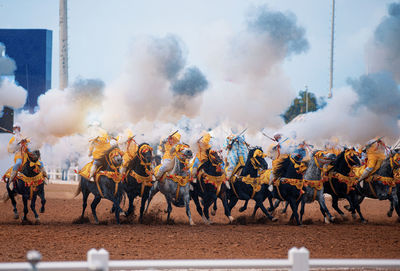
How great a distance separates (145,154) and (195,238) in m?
3.85

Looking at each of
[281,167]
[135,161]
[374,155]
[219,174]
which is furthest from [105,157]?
[374,155]

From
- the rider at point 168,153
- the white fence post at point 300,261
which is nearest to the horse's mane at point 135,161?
the rider at point 168,153

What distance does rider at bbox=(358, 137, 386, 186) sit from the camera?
17.3 m

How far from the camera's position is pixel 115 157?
1585 cm

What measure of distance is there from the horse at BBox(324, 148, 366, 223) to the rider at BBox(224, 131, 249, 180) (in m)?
2.70

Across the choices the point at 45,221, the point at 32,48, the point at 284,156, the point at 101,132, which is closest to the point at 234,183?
the point at 284,156

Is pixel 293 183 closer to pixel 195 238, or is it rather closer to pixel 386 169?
pixel 386 169

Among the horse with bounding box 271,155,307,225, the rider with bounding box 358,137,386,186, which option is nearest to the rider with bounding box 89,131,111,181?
the horse with bounding box 271,155,307,225

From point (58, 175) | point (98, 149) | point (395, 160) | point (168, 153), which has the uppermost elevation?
point (98, 149)

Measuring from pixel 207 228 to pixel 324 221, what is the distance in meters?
4.09

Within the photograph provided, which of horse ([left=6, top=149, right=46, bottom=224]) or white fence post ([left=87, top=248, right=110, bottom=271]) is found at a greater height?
horse ([left=6, top=149, right=46, bottom=224])

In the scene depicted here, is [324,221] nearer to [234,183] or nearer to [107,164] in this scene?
[234,183]

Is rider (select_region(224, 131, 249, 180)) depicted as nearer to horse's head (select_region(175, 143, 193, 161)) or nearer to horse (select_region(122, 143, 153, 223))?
horse's head (select_region(175, 143, 193, 161))

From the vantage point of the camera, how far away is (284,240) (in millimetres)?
12906
